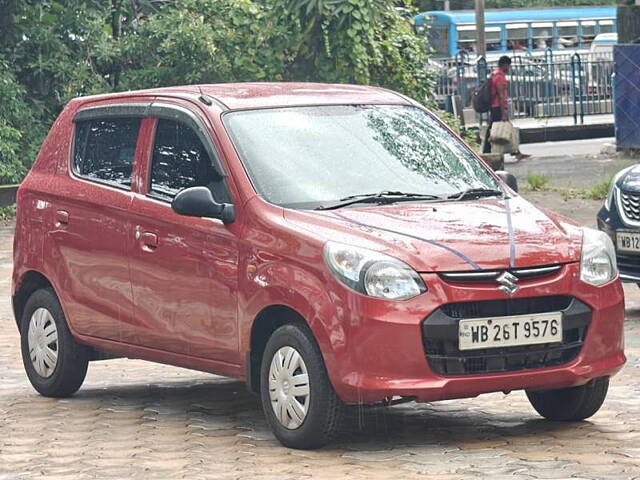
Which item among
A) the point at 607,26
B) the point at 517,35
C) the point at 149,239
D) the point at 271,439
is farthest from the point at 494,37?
the point at 271,439

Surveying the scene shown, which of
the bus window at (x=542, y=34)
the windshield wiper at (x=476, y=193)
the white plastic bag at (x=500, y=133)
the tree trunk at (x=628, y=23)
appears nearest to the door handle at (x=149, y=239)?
the windshield wiper at (x=476, y=193)

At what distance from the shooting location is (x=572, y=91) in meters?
35.6

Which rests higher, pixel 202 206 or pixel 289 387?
pixel 202 206

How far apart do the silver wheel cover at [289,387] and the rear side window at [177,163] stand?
1043 mm

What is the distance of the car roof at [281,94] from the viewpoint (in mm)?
8641

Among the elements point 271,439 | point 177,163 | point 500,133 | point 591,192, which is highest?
point 177,163

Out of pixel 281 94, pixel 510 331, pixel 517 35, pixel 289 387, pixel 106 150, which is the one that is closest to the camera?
pixel 510 331

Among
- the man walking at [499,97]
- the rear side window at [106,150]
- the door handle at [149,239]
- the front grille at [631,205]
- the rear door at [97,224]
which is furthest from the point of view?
the man walking at [499,97]

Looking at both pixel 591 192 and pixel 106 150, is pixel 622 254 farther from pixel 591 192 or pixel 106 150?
pixel 591 192

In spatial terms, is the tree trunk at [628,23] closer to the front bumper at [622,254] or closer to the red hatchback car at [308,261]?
the front bumper at [622,254]

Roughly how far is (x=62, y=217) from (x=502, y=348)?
3070 mm

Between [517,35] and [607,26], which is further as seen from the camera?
[607,26]

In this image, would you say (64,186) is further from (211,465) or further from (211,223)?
(211,465)

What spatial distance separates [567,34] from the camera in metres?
51.6
